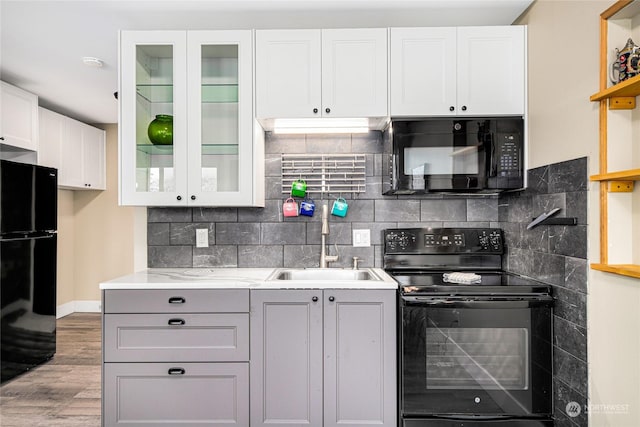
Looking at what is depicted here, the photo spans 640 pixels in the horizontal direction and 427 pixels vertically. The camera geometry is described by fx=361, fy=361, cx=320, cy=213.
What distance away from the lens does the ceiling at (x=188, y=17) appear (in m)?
1.95

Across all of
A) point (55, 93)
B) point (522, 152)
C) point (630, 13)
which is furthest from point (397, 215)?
point (55, 93)

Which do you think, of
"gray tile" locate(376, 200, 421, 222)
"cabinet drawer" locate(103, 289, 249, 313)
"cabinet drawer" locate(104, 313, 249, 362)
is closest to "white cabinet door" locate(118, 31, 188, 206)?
"cabinet drawer" locate(103, 289, 249, 313)

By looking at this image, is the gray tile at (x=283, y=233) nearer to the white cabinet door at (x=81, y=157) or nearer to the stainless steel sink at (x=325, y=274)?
the stainless steel sink at (x=325, y=274)

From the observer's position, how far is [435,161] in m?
2.03

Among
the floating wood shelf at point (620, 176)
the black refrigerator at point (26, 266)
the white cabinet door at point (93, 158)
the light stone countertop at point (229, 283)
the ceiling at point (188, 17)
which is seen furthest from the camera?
the white cabinet door at point (93, 158)

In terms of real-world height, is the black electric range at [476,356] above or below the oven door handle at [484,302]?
below

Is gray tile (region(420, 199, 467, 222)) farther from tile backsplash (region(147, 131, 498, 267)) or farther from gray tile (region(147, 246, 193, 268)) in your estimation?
gray tile (region(147, 246, 193, 268))

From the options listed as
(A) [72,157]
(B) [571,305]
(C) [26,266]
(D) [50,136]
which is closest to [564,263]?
(B) [571,305]

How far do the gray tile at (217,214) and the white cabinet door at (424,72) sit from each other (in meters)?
1.20

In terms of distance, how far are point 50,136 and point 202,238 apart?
2.45 metres

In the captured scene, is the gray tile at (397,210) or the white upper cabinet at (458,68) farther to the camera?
the gray tile at (397,210)

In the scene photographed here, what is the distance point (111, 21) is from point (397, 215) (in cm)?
209

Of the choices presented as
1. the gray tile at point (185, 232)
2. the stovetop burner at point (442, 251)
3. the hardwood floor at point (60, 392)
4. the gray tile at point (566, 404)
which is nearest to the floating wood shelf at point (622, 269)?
the gray tile at point (566, 404)

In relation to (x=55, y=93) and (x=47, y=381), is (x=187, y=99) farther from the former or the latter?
(x=47, y=381)
